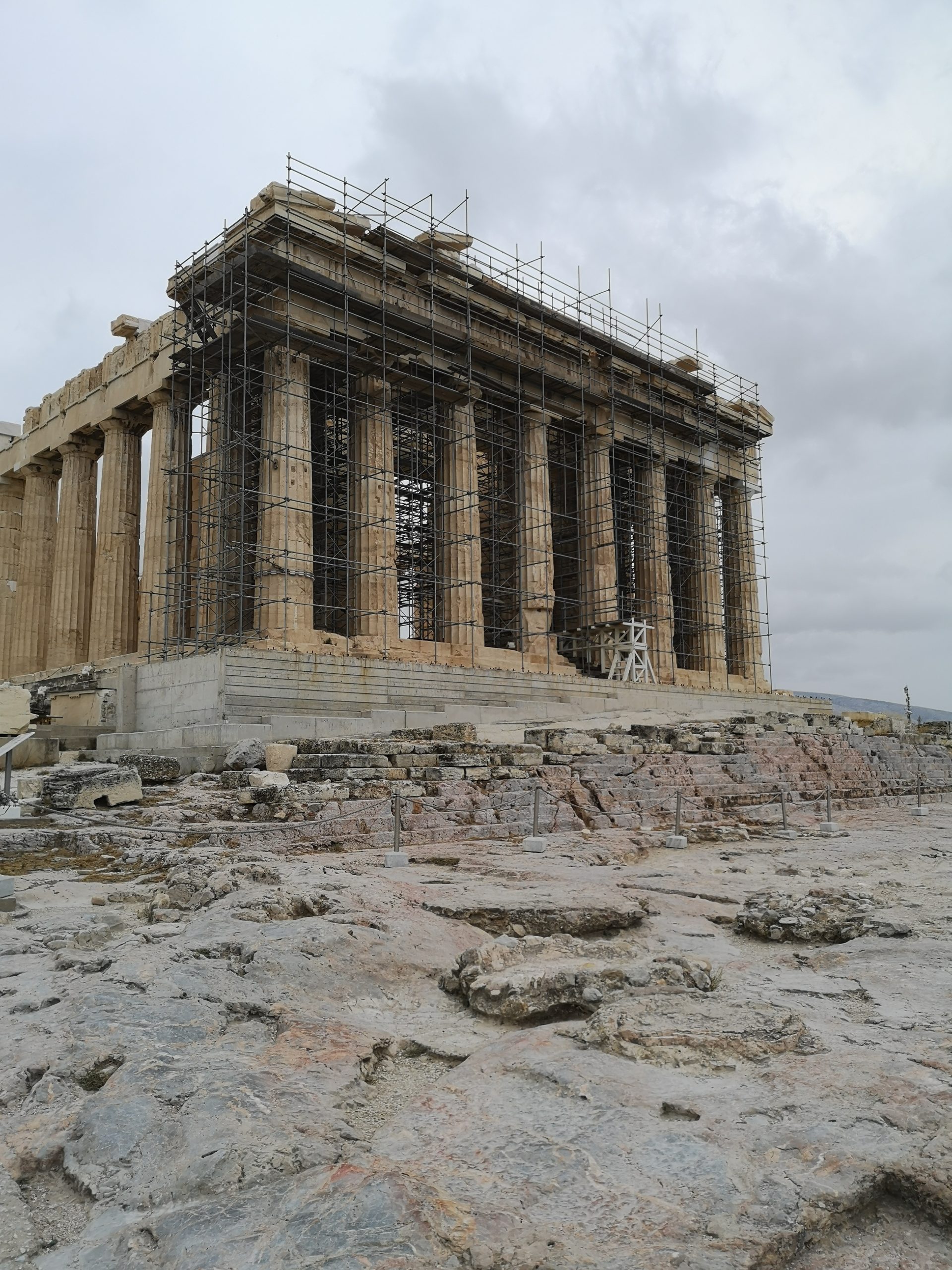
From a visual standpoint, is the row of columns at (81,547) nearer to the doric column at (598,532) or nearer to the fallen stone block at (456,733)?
the fallen stone block at (456,733)

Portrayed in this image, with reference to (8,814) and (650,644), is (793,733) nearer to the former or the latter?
(650,644)

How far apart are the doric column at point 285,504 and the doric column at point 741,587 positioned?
1927cm

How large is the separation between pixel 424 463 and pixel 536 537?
15.6 feet

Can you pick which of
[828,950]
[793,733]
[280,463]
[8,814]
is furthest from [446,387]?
[828,950]

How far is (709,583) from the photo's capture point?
33438 millimetres

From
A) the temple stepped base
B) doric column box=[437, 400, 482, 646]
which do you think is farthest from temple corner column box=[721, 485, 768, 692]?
doric column box=[437, 400, 482, 646]

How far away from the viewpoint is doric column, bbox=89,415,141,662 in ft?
82.8

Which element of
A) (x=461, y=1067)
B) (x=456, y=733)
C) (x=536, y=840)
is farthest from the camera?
(x=456, y=733)

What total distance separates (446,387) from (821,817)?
53.6ft

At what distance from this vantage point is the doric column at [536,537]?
26.6m

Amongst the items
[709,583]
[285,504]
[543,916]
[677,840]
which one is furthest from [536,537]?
[543,916]

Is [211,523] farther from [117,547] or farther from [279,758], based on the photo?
[279,758]

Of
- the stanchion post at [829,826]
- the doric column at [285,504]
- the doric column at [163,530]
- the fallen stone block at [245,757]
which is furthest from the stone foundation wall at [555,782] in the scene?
the doric column at [163,530]

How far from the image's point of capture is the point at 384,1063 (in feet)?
11.1
